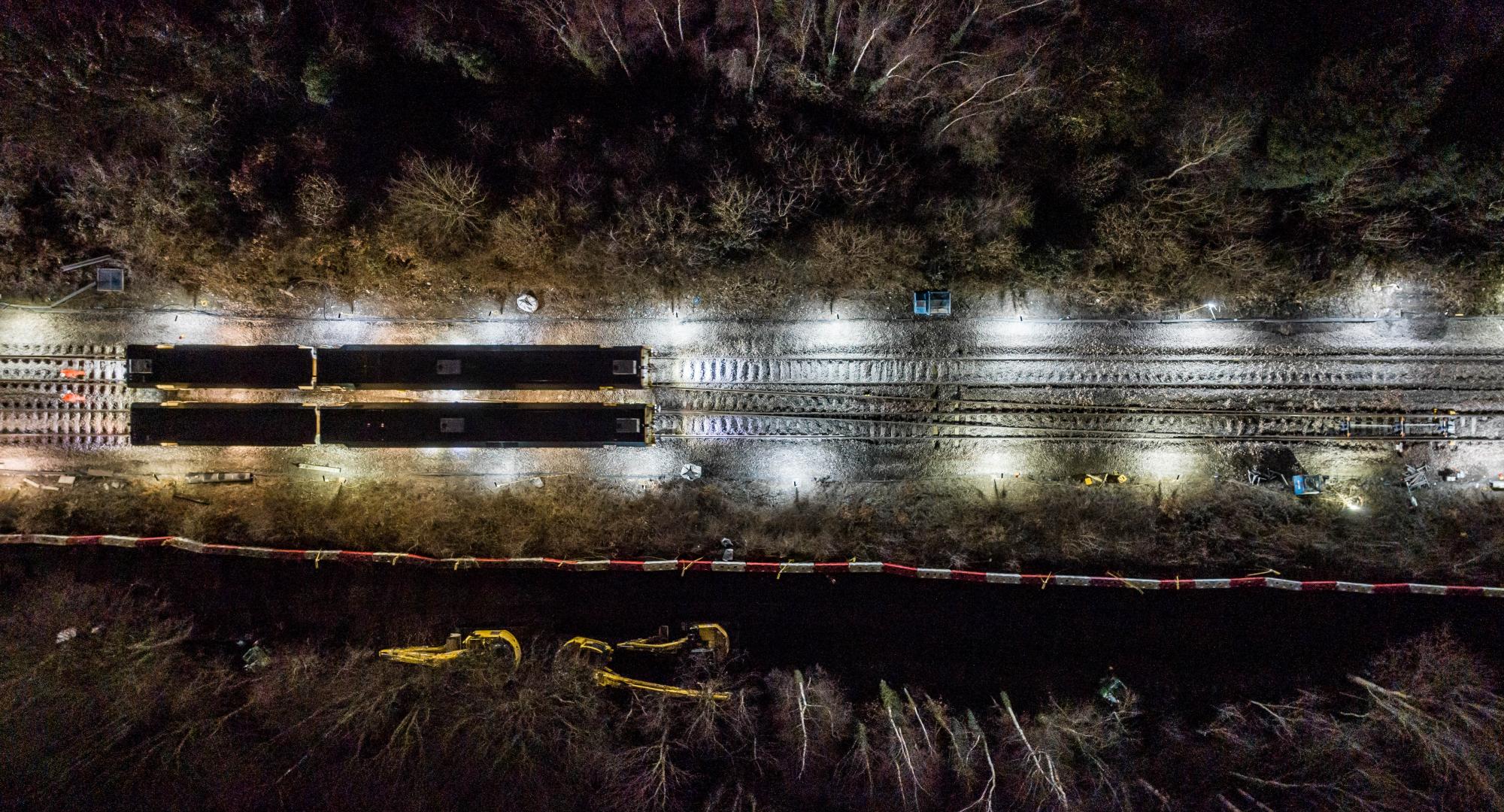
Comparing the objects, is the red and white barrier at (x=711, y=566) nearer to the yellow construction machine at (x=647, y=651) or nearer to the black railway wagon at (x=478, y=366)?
the yellow construction machine at (x=647, y=651)

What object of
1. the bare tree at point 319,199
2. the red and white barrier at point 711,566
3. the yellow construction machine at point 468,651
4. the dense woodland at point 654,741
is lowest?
the dense woodland at point 654,741

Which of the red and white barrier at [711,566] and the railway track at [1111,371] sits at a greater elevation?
the railway track at [1111,371]

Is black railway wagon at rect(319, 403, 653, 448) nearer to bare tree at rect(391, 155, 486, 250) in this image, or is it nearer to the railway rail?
the railway rail

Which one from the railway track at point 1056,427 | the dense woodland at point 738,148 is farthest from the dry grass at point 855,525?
the dense woodland at point 738,148

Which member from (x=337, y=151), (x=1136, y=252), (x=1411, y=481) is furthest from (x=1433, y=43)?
(x=337, y=151)

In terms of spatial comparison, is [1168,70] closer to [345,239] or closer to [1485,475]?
[1485,475]

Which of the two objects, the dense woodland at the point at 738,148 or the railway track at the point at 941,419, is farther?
the railway track at the point at 941,419

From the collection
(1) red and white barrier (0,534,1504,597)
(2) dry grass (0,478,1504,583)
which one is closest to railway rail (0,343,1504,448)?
(2) dry grass (0,478,1504,583)
